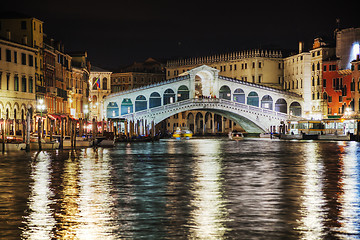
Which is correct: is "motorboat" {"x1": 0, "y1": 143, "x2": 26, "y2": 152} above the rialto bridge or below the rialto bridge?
below

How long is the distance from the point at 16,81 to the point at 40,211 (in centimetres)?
3086

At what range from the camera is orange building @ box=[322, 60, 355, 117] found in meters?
65.2

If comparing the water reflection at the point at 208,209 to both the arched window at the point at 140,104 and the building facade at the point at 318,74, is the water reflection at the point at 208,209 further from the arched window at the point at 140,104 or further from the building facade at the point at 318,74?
the arched window at the point at 140,104

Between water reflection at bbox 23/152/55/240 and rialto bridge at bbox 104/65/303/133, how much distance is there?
48.5 meters

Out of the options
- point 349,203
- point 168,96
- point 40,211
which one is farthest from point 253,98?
point 40,211

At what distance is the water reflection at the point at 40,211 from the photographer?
8625mm

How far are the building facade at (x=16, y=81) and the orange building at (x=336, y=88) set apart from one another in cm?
3304

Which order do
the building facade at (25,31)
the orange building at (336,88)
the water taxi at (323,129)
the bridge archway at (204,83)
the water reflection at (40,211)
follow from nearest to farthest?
the water reflection at (40,211) → the building facade at (25,31) → the water taxi at (323,129) → the orange building at (336,88) → the bridge archway at (204,83)

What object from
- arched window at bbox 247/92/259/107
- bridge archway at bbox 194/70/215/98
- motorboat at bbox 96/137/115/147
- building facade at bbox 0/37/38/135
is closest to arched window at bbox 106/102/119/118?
bridge archway at bbox 194/70/215/98

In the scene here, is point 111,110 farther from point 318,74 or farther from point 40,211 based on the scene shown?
point 40,211

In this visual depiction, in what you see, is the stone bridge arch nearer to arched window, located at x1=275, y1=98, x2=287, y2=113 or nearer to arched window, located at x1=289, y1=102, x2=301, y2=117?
arched window, located at x1=289, y1=102, x2=301, y2=117

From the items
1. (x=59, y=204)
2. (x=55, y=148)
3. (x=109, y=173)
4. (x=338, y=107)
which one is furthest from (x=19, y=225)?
(x=338, y=107)

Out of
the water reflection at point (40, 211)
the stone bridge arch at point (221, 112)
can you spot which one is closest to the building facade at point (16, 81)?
the water reflection at point (40, 211)

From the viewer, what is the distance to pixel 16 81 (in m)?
40.0
